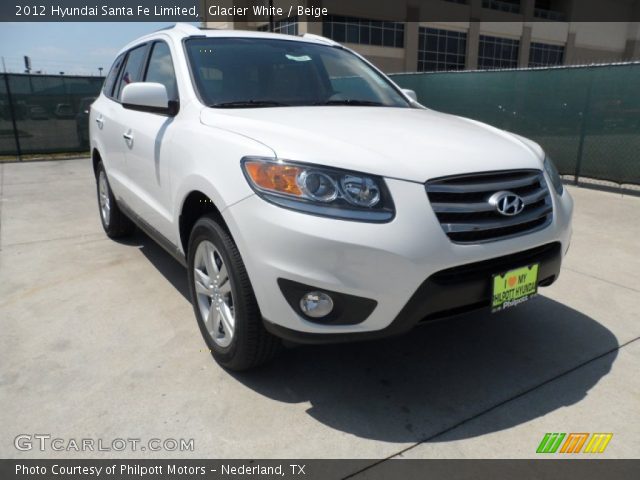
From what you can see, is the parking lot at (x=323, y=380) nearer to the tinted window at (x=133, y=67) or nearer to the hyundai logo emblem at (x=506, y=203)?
the hyundai logo emblem at (x=506, y=203)

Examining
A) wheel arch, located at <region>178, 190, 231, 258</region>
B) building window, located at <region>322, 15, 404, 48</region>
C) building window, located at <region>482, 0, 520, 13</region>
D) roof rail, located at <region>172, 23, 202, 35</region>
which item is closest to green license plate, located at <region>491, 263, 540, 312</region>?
wheel arch, located at <region>178, 190, 231, 258</region>

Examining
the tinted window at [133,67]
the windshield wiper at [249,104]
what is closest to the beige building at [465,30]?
the tinted window at [133,67]

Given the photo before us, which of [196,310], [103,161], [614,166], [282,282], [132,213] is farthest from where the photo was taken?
[614,166]

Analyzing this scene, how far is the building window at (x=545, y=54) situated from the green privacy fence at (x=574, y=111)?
42.0m

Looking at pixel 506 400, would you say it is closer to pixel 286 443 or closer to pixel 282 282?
pixel 286 443

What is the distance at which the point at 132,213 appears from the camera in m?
4.10

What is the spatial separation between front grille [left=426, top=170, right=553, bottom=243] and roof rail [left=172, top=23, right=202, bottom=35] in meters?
2.14

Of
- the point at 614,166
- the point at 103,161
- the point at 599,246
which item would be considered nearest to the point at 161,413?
the point at 103,161

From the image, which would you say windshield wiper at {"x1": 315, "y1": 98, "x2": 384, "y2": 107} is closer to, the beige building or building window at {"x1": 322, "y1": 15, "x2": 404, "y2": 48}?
the beige building

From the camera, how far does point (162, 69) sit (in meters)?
3.54

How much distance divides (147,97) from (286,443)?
2025mm

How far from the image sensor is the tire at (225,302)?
2.36 m

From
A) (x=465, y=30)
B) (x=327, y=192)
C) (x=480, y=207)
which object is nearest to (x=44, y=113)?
(x=327, y=192)

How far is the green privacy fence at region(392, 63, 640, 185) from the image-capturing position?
7.55 meters
